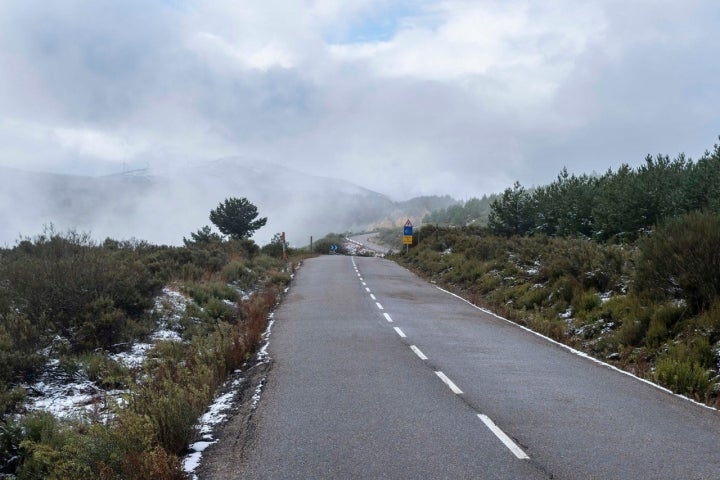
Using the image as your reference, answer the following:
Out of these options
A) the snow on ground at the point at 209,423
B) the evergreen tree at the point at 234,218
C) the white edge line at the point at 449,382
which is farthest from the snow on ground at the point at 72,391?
the evergreen tree at the point at 234,218

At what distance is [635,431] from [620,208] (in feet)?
98.8

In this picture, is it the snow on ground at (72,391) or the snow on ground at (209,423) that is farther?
the snow on ground at (72,391)

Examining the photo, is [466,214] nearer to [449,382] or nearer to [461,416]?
[449,382]

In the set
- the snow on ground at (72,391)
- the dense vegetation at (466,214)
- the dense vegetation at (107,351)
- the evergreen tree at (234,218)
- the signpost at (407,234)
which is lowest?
the snow on ground at (72,391)

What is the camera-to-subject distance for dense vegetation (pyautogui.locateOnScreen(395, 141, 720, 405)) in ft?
33.3

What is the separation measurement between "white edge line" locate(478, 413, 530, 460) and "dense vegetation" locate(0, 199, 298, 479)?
3.07m

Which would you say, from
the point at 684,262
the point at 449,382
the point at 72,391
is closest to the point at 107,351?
the point at 72,391

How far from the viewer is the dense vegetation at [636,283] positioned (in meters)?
10.2

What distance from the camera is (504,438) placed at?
5945 millimetres

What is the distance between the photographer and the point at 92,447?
5105 millimetres

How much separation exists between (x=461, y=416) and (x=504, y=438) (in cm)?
87

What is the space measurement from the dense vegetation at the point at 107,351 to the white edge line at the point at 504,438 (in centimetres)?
307

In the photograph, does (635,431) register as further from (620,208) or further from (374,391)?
(620,208)

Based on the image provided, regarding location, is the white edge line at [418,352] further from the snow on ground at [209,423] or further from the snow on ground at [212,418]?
the snow on ground at [209,423]
